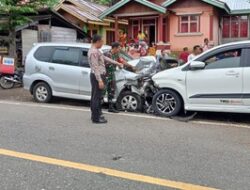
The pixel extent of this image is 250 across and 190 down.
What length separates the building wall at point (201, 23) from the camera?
26.9 m

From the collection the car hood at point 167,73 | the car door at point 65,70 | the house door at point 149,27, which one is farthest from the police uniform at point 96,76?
the house door at point 149,27

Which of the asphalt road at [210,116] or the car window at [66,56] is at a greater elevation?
the car window at [66,56]

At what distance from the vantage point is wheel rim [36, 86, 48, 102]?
11.9 metres

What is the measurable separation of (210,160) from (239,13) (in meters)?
23.5

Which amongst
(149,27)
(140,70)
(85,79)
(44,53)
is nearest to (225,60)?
(140,70)

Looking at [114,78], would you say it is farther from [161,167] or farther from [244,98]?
[161,167]

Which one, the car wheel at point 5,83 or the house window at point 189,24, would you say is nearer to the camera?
the car wheel at point 5,83

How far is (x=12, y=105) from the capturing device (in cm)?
1133

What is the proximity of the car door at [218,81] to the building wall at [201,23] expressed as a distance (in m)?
18.1

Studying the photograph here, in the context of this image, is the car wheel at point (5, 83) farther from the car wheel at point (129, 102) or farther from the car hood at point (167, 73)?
the car hood at point (167, 73)

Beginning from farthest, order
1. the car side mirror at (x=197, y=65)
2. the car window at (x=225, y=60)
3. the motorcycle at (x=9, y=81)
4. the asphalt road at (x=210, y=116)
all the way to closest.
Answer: the motorcycle at (x=9, y=81), the asphalt road at (x=210, y=116), the car side mirror at (x=197, y=65), the car window at (x=225, y=60)

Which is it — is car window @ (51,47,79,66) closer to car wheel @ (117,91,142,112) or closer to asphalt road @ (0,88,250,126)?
asphalt road @ (0,88,250,126)

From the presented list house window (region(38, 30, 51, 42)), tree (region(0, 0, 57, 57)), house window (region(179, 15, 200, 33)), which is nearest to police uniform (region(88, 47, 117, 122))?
tree (region(0, 0, 57, 57))

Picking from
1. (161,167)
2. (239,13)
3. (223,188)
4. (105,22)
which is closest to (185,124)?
(161,167)
